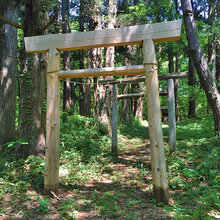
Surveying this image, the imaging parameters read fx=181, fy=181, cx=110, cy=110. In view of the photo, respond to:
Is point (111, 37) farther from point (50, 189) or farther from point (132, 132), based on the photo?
point (132, 132)

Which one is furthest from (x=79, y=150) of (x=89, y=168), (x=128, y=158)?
(x=128, y=158)

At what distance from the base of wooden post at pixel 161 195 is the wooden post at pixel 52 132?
1.93 m

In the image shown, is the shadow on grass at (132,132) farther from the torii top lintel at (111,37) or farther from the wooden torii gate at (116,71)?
the torii top lintel at (111,37)

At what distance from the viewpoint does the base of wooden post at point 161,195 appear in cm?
329

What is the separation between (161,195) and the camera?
10.9 feet

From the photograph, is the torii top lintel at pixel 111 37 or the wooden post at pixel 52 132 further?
the wooden post at pixel 52 132

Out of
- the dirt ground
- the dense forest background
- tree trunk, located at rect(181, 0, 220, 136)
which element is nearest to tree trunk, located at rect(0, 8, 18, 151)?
the dense forest background

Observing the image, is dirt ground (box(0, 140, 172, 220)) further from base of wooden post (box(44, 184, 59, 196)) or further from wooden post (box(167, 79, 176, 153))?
wooden post (box(167, 79, 176, 153))

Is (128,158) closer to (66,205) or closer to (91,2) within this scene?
(66,205)

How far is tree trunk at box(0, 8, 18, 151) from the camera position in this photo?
6410 millimetres

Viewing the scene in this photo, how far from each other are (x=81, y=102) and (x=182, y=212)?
15.5 metres

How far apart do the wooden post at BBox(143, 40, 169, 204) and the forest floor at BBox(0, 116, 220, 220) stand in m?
0.28

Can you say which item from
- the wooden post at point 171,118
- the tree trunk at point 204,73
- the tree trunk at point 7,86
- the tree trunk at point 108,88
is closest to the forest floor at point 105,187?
the wooden post at point 171,118

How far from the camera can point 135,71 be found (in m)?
3.63
